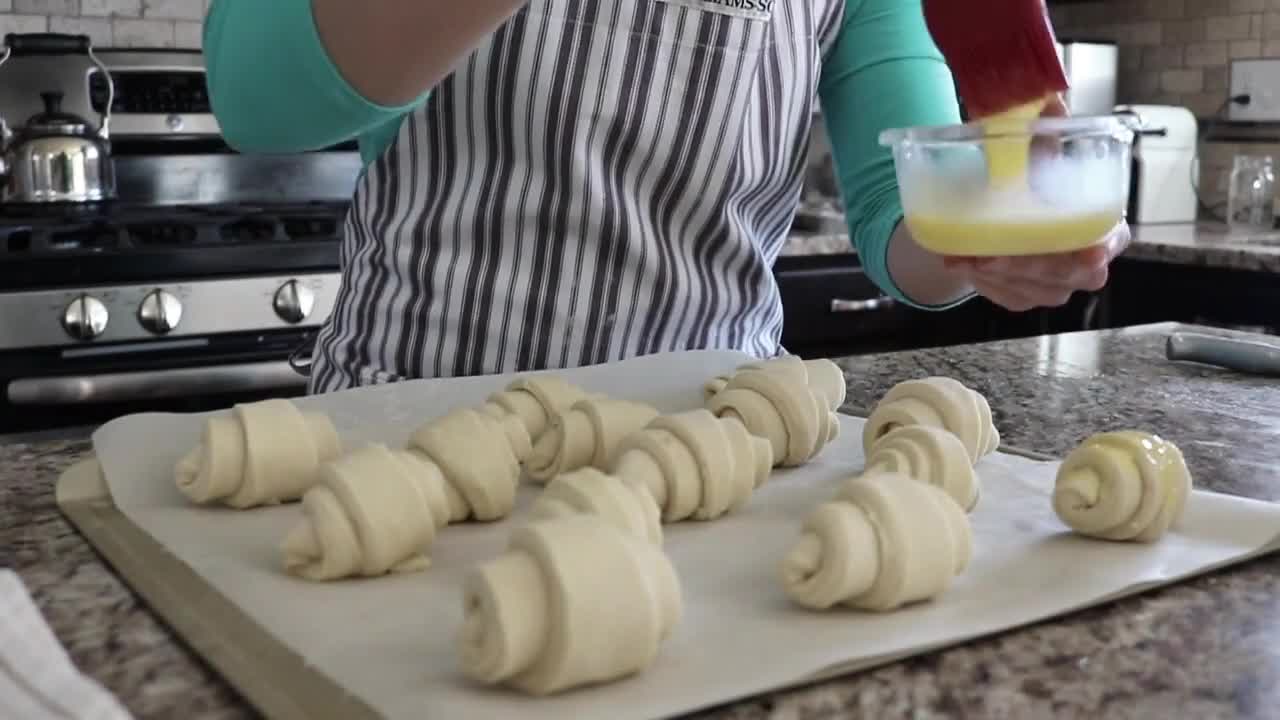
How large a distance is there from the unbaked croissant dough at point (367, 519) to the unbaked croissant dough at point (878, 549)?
212mm

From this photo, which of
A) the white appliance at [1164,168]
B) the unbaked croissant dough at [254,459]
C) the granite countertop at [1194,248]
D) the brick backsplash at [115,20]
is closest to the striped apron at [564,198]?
the unbaked croissant dough at [254,459]

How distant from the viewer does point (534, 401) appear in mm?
1012

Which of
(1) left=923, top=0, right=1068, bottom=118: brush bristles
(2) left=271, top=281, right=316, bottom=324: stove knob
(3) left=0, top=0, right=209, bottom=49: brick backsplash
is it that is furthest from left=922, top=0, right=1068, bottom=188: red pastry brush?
(3) left=0, top=0, right=209, bottom=49: brick backsplash

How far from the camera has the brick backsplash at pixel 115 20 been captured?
2584mm

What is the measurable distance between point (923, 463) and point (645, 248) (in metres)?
0.49

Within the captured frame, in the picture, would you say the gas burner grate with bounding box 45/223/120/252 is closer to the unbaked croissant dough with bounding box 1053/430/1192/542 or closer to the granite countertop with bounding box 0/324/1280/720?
the granite countertop with bounding box 0/324/1280/720

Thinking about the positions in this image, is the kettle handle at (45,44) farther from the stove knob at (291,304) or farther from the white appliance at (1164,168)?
the white appliance at (1164,168)

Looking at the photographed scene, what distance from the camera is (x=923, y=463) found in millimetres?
859

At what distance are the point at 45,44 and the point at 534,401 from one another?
183 centimetres

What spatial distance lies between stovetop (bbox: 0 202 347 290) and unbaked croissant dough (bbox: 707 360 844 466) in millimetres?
1308

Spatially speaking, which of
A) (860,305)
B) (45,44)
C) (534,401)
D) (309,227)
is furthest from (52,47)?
(534,401)

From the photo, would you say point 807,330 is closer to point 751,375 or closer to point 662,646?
point 751,375

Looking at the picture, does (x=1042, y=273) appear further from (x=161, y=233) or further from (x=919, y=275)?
(x=161, y=233)

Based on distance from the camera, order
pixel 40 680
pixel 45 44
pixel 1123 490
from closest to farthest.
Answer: pixel 40 680 → pixel 1123 490 → pixel 45 44
